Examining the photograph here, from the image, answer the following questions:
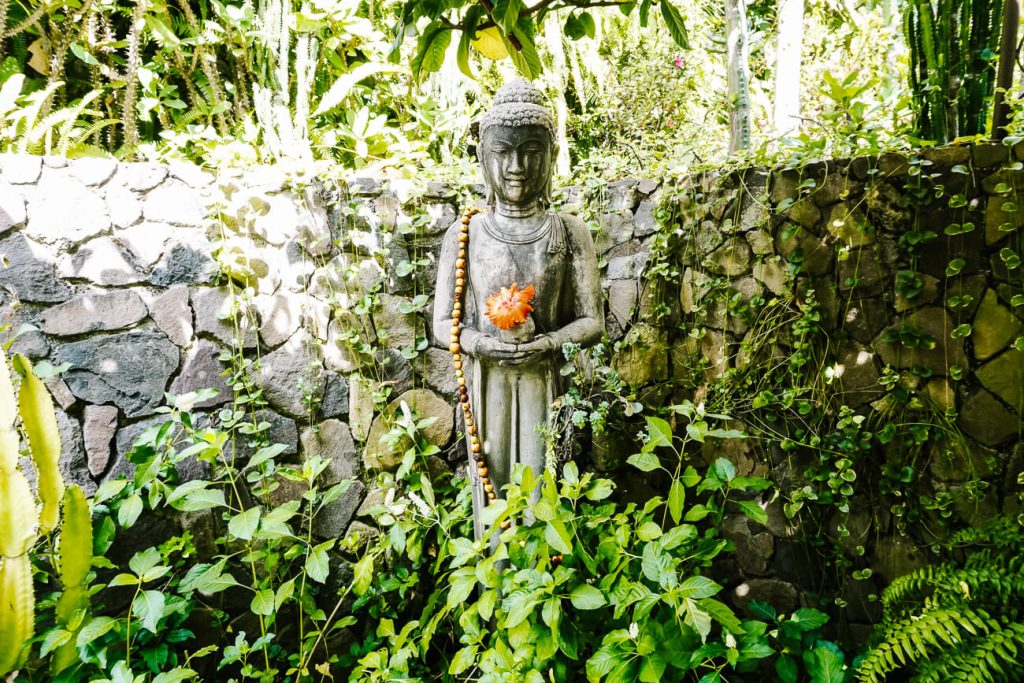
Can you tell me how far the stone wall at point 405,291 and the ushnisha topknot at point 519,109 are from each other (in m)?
1.06

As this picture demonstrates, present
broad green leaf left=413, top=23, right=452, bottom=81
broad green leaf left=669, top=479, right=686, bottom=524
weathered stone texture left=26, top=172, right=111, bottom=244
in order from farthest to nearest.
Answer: weathered stone texture left=26, top=172, right=111, bottom=244, broad green leaf left=669, top=479, right=686, bottom=524, broad green leaf left=413, top=23, right=452, bottom=81

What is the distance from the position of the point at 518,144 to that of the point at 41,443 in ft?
5.46

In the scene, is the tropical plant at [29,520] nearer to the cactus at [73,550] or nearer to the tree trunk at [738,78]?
the cactus at [73,550]

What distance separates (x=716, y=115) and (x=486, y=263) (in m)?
5.19

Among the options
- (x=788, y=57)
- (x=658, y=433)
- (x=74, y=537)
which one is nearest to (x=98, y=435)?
(x=74, y=537)

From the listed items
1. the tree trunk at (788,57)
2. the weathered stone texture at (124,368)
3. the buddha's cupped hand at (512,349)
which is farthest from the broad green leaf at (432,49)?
the tree trunk at (788,57)

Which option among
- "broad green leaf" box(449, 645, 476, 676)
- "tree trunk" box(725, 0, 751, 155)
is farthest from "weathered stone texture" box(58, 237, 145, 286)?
"tree trunk" box(725, 0, 751, 155)

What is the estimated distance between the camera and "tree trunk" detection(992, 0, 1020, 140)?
2096mm

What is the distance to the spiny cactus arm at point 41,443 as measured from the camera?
1.44m

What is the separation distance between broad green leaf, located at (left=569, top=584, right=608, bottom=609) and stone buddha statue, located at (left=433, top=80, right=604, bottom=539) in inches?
18.8

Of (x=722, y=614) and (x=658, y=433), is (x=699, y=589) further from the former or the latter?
(x=658, y=433)

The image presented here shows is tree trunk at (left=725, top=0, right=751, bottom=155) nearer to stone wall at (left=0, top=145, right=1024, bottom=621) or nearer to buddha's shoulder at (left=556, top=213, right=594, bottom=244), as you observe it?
stone wall at (left=0, top=145, right=1024, bottom=621)

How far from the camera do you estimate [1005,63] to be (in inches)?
84.1

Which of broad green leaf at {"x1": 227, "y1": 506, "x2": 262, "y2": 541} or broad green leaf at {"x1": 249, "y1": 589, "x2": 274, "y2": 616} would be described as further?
broad green leaf at {"x1": 249, "y1": 589, "x2": 274, "y2": 616}
